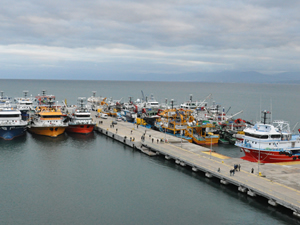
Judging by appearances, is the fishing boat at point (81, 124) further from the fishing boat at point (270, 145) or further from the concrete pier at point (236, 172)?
the fishing boat at point (270, 145)

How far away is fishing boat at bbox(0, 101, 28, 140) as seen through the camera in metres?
76.6

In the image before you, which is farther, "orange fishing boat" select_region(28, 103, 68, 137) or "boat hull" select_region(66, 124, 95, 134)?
"boat hull" select_region(66, 124, 95, 134)

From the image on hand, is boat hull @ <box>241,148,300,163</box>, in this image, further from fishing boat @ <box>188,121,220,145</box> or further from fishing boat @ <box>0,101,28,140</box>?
fishing boat @ <box>0,101,28,140</box>

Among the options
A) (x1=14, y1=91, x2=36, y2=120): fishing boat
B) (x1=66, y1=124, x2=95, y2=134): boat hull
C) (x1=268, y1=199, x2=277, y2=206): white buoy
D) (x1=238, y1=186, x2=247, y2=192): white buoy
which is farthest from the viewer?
(x1=14, y1=91, x2=36, y2=120): fishing boat

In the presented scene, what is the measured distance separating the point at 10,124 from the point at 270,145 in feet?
195

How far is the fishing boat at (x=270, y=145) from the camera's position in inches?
2105

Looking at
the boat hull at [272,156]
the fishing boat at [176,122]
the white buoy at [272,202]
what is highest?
the fishing boat at [176,122]

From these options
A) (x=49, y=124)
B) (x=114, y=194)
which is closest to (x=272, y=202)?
(x=114, y=194)

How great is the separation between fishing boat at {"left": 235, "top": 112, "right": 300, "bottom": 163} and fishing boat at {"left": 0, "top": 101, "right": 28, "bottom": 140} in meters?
54.3

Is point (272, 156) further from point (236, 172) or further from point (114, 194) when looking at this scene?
point (114, 194)

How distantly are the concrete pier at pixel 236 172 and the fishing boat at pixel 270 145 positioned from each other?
2603 mm

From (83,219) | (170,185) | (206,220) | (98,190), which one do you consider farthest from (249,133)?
(83,219)

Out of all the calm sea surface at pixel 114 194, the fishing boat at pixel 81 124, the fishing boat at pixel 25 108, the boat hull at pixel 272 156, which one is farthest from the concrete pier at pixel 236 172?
the fishing boat at pixel 25 108

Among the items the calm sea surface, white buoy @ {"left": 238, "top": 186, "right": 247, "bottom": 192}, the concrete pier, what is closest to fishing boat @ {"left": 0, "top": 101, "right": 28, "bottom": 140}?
the calm sea surface
